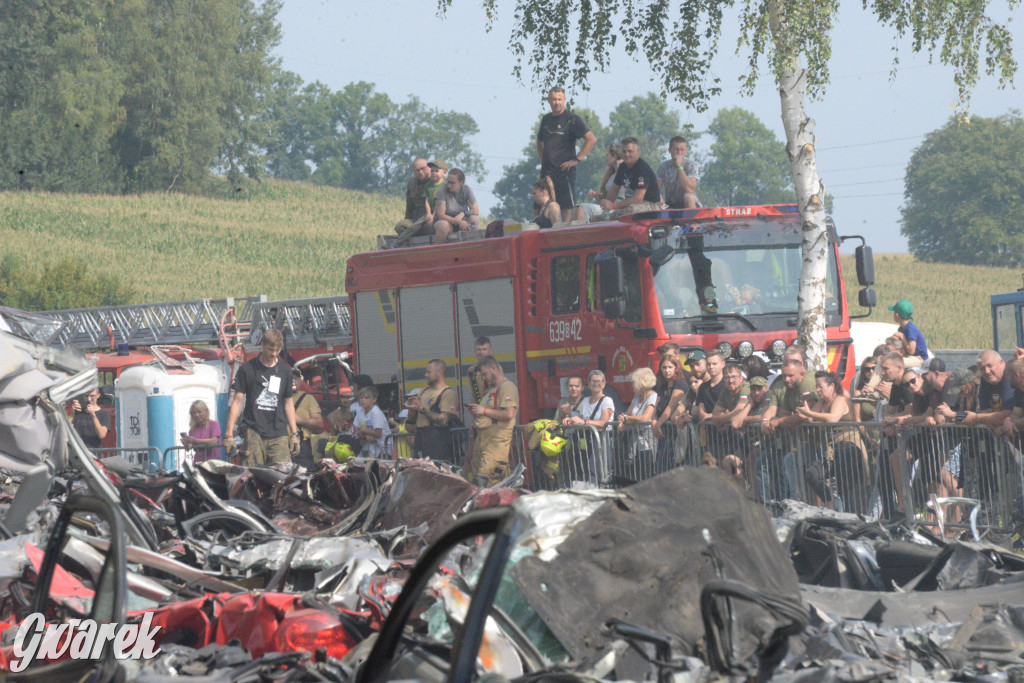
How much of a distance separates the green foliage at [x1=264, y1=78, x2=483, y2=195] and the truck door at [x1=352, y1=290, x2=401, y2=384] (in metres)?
96.5

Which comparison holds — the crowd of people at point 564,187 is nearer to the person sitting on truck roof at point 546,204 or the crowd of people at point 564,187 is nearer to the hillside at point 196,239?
the person sitting on truck roof at point 546,204

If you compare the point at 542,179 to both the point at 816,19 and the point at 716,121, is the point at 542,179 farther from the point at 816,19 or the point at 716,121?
the point at 716,121

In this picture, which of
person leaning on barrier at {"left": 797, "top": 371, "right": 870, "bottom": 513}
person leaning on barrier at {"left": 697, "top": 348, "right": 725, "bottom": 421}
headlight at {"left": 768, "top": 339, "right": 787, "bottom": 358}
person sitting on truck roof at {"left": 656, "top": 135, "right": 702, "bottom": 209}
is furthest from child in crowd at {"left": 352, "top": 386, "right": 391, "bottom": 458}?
person leaning on barrier at {"left": 797, "top": 371, "right": 870, "bottom": 513}

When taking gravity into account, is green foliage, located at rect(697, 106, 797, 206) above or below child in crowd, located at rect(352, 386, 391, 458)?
above

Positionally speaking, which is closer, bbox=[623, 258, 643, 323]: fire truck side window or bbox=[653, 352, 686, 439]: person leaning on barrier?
bbox=[653, 352, 686, 439]: person leaning on barrier

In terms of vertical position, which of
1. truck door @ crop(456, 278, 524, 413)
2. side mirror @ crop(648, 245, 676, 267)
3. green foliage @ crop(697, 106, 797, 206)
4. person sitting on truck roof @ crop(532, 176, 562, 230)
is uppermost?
green foliage @ crop(697, 106, 797, 206)

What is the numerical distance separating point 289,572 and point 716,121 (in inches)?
4529

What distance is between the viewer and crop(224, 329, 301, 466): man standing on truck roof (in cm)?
1257

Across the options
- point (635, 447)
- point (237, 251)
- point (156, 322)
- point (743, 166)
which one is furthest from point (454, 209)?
point (743, 166)

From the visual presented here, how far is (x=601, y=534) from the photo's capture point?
3289mm

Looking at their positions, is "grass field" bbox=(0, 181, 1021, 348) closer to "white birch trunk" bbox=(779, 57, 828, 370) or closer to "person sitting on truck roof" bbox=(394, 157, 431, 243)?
"person sitting on truck roof" bbox=(394, 157, 431, 243)

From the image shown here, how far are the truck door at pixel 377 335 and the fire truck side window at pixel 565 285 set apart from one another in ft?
10.1

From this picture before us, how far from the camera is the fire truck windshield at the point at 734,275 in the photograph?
43.9 feet

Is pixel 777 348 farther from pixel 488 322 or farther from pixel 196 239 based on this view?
pixel 196 239
